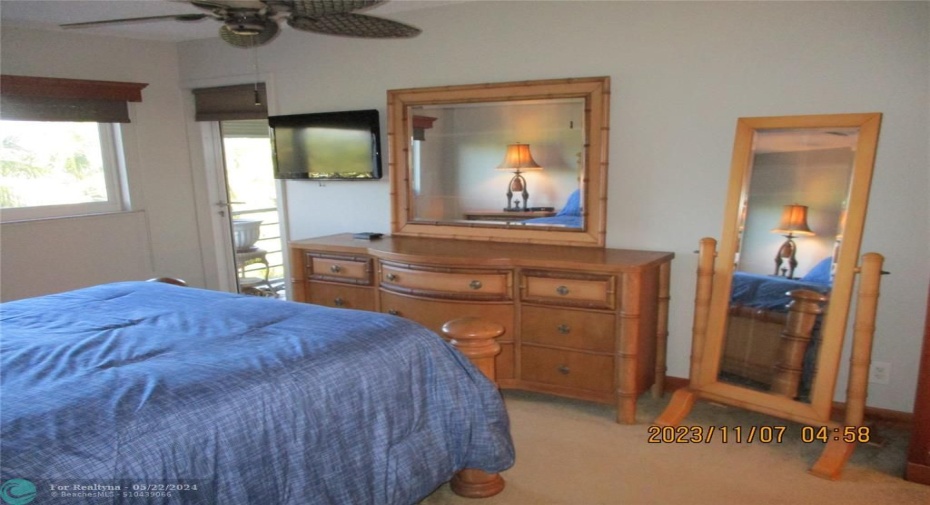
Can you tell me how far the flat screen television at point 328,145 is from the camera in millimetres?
3682

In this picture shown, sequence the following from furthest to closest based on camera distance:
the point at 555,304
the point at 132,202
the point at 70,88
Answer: the point at 132,202
the point at 70,88
the point at 555,304

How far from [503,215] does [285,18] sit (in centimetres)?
168

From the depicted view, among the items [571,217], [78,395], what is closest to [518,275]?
[571,217]

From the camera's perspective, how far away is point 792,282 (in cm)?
250

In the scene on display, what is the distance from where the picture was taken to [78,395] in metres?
1.33

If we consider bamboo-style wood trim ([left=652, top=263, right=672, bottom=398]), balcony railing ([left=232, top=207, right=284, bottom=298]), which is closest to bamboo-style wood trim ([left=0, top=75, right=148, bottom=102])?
balcony railing ([left=232, top=207, right=284, bottom=298])

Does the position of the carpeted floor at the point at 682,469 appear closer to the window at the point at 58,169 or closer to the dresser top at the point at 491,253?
the dresser top at the point at 491,253

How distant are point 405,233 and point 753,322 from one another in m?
2.00

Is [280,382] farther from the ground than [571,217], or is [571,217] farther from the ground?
[571,217]

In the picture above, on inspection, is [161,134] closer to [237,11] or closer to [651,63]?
[237,11]

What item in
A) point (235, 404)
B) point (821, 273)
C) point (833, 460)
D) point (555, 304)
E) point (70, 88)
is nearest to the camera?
point (235, 404)
